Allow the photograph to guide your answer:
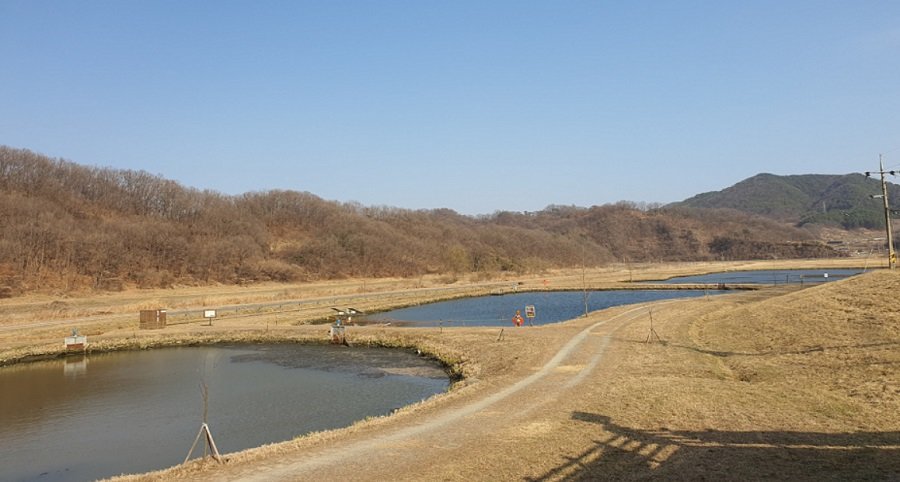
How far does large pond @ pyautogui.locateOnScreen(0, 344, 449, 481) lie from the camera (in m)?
18.7

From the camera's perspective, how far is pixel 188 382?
2950cm

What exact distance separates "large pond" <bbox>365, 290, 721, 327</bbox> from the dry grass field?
18526 millimetres

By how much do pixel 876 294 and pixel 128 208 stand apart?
13645cm

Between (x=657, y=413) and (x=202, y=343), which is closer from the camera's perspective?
(x=657, y=413)

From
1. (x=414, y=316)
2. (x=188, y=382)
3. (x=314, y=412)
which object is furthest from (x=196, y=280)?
(x=314, y=412)

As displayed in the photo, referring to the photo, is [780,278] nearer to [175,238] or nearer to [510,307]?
[510,307]

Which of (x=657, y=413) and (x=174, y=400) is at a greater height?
(x=657, y=413)

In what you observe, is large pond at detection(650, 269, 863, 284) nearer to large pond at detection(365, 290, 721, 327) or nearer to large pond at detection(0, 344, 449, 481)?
large pond at detection(365, 290, 721, 327)

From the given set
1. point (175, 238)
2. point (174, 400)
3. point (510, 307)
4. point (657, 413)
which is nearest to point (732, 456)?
point (657, 413)

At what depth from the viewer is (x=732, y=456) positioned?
43.7ft

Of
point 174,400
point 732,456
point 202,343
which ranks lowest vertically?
point 174,400

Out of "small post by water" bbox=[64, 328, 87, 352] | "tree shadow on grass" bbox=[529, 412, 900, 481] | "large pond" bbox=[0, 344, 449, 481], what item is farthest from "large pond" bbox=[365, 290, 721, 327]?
"tree shadow on grass" bbox=[529, 412, 900, 481]

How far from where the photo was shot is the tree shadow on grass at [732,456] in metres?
12.1

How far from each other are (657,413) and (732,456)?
12.4ft
